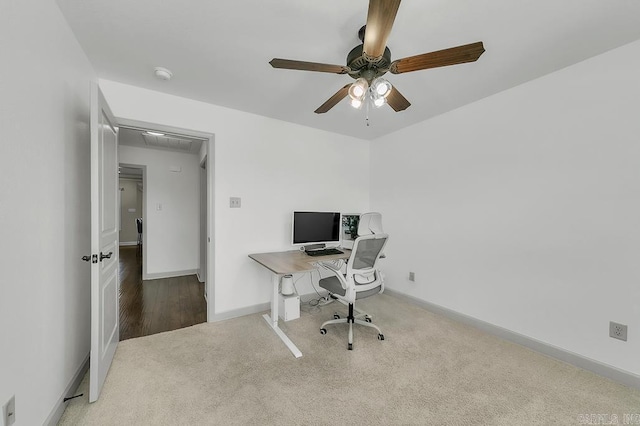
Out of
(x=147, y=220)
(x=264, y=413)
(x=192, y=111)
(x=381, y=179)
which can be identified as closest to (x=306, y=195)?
(x=381, y=179)

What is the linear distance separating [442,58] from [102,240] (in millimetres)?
2441

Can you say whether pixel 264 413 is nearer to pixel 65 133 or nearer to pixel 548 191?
pixel 65 133

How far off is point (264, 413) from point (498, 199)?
2.73m

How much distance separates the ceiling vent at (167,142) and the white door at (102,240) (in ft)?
5.83

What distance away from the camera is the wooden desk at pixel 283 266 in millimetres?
2223

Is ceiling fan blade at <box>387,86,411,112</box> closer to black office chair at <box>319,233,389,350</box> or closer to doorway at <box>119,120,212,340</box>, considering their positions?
black office chair at <box>319,233,389,350</box>

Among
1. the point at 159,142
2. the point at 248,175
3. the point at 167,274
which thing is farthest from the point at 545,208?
the point at 167,274

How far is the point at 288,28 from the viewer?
5.28 feet

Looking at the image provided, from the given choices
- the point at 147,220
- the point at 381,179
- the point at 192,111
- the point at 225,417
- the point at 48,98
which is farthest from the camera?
the point at 147,220

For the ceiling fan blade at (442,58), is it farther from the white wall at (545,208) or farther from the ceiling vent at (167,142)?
the ceiling vent at (167,142)

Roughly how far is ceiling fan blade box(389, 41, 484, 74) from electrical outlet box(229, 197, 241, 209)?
2.10m

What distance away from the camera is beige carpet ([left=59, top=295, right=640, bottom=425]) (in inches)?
59.0

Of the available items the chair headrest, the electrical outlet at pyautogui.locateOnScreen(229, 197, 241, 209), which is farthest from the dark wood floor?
the chair headrest

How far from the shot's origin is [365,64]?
1.52m
